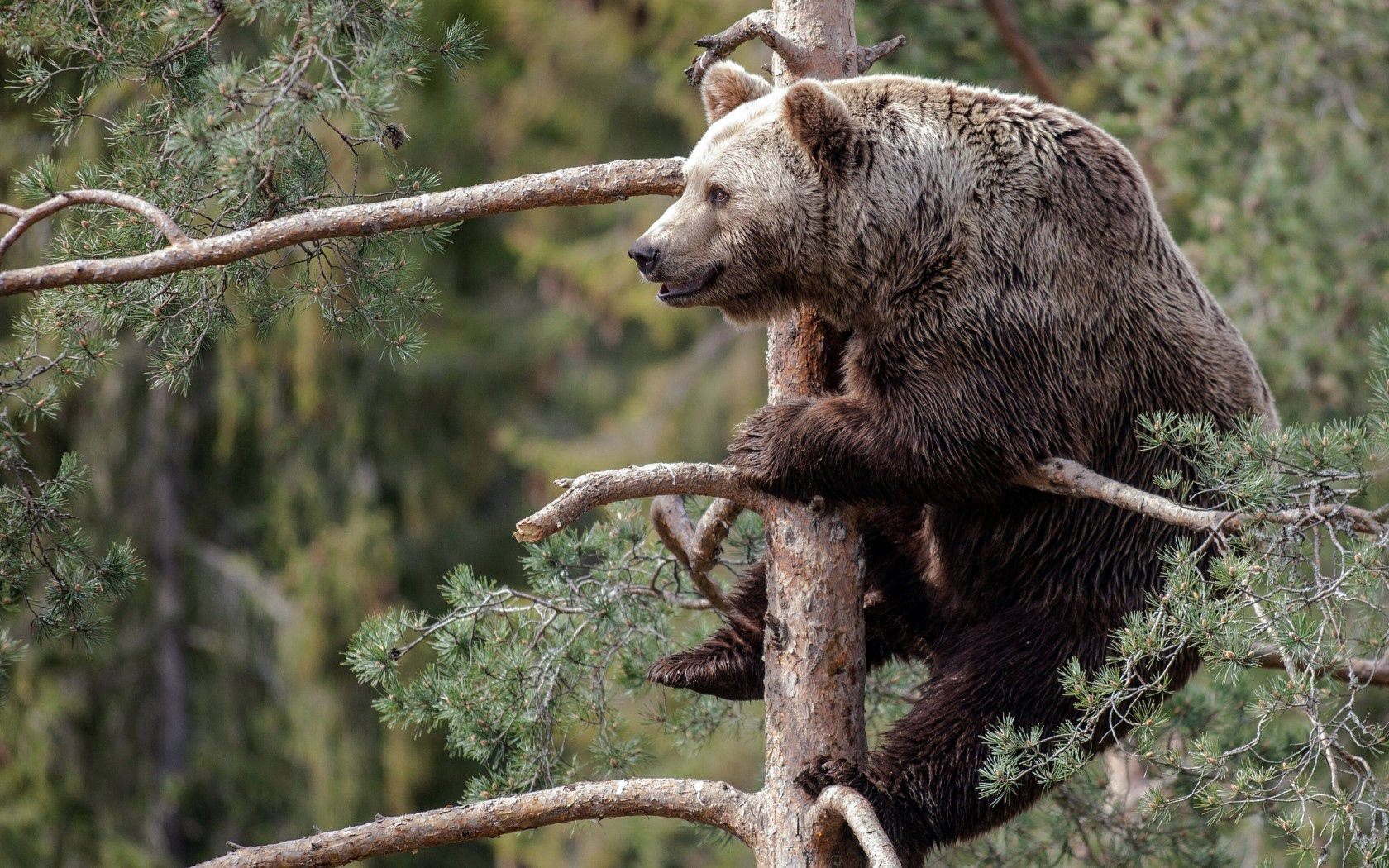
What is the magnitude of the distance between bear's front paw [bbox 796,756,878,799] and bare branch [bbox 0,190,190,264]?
198 centimetres

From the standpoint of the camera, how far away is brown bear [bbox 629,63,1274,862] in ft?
12.0

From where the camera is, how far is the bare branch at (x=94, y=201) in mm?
2998

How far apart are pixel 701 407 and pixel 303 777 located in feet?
15.3

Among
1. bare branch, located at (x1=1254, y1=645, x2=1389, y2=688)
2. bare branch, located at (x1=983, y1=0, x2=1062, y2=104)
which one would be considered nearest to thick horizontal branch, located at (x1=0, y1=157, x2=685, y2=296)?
bare branch, located at (x1=1254, y1=645, x2=1389, y2=688)

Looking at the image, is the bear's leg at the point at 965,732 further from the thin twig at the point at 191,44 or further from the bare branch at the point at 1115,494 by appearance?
the thin twig at the point at 191,44

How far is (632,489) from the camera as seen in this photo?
328cm

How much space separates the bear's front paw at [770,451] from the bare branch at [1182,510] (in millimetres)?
675

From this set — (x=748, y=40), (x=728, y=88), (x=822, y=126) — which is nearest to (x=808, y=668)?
(x=822, y=126)

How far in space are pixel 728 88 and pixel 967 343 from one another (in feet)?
3.76

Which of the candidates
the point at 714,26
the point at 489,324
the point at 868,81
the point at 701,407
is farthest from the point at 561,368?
the point at 868,81

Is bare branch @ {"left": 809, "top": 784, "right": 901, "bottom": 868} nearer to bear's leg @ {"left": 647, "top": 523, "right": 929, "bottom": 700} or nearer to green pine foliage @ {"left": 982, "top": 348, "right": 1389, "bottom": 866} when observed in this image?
green pine foliage @ {"left": 982, "top": 348, "right": 1389, "bottom": 866}

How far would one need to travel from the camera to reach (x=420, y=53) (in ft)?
10.6

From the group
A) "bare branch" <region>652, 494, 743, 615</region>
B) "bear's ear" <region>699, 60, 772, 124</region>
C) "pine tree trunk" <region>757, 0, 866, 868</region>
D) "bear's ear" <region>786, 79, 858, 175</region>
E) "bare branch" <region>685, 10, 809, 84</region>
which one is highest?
"bear's ear" <region>699, 60, 772, 124</region>

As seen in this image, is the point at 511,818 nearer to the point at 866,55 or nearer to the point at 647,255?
the point at 647,255
